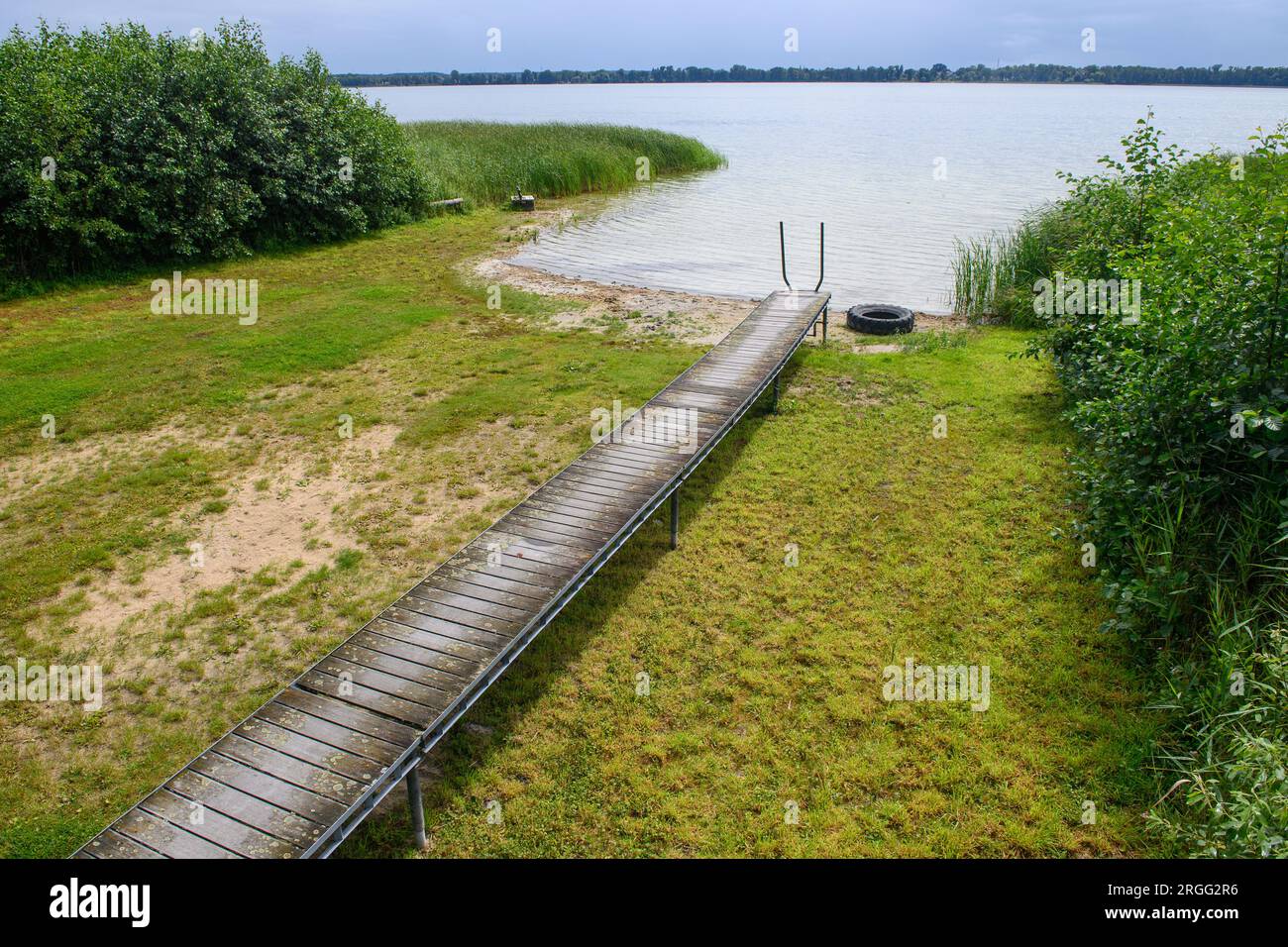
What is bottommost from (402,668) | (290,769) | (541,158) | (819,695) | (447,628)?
(819,695)

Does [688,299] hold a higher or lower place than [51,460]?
higher

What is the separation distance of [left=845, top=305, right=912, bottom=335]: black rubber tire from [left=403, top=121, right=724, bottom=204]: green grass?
16.7 meters

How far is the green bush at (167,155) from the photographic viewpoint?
16.5 metres

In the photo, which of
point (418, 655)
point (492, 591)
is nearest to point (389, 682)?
point (418, 655)

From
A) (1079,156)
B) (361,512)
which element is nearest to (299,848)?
(361,512)

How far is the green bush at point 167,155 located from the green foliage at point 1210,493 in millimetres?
19066

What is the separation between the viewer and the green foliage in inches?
190

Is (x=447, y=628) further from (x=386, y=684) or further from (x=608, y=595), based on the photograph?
(x=608, y=595)

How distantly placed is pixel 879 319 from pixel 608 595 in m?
9.33

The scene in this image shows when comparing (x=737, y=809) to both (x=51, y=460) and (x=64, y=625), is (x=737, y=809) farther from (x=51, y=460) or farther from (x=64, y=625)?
(x=51, y=460)

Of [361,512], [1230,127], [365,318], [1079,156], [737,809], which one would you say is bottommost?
[737,809]

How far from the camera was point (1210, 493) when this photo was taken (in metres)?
6.37
